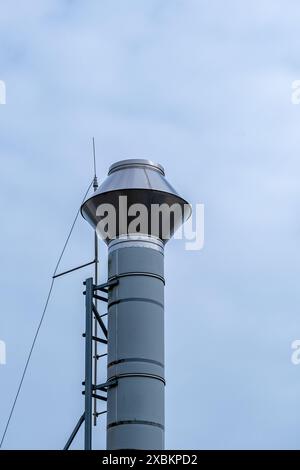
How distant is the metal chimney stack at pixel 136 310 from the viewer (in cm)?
2056

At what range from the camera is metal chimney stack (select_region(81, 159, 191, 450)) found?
20.6m

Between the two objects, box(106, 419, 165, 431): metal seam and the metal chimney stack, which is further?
the metal chimney stack

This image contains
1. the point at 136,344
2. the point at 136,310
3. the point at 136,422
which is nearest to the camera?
the point at 136,422

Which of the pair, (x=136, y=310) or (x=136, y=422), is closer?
(x=136, y=422)

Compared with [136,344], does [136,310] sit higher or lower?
higher

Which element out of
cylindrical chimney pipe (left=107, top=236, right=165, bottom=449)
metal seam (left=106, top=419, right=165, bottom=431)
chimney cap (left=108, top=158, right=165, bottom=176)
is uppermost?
chimney cap (left=108, top=158, right=165, bottom=176)

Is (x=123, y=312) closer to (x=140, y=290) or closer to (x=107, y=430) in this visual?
(x=140, y=290)

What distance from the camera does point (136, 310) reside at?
21.3m

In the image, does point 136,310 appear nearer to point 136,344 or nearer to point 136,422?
point 136,344

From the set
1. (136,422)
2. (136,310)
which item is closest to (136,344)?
(136,310)

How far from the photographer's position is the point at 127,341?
68.9 feet

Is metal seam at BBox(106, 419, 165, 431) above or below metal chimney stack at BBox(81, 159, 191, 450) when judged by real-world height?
below

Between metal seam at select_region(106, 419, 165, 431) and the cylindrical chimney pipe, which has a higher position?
the cylindrical chimney pipe

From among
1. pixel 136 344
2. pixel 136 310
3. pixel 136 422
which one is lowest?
pixel 136 422
